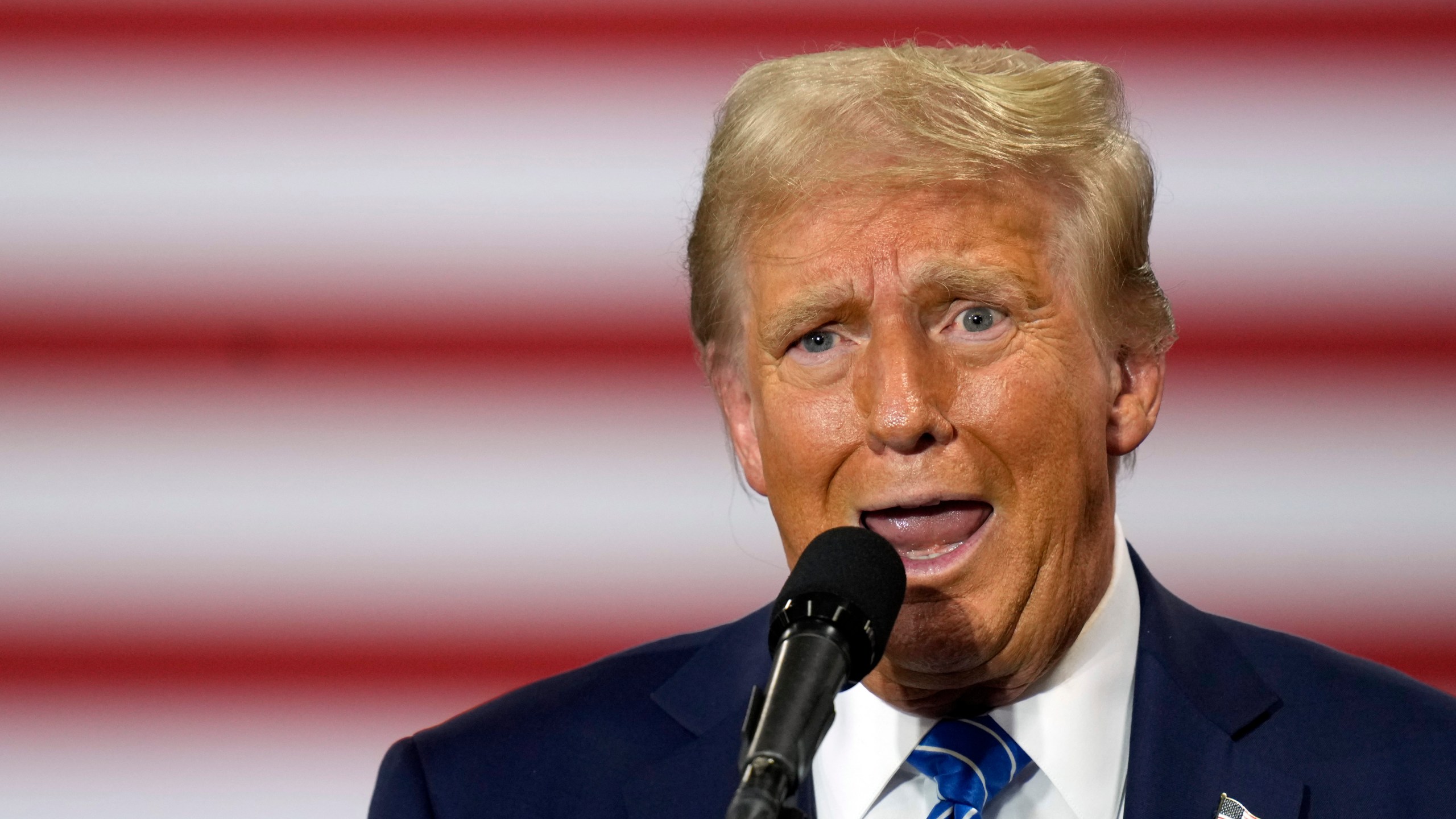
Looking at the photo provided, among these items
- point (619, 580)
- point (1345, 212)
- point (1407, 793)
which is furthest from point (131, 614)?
Result: point (1345, 212)

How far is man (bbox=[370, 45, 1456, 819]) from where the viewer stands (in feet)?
5.15

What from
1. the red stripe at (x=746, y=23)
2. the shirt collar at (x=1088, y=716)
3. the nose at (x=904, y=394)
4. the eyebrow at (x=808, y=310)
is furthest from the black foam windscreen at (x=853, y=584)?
the red stripe at (x=746, y=23)

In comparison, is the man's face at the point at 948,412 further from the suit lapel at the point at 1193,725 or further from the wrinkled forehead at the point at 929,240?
the suit lapel at the point at 1193,725

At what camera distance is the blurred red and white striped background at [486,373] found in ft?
8.24

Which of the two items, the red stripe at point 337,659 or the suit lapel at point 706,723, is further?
the red stripe at point 337,659

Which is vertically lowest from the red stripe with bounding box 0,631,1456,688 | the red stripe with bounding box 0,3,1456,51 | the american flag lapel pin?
the american flag lapel pin

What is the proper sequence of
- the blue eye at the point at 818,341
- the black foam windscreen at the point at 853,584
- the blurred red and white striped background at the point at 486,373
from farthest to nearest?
the blurred red and white striped background at the point at 486,373 → the blue eye at the point at 818,341 → the black foam windscreen at the point at 853,584

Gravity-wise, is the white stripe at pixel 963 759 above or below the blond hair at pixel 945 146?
below

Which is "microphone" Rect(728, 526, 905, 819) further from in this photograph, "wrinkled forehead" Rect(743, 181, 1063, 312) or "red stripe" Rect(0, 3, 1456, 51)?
"red stripe" Rect(0, 3, 1456, 51)

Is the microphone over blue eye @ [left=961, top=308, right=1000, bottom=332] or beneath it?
beneath

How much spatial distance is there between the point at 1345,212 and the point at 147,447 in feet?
6.50

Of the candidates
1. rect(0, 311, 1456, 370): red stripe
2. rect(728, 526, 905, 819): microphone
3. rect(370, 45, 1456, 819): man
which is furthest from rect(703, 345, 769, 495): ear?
rect(0, 311, 1456, 370): red stripe

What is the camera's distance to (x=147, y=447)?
100 inches

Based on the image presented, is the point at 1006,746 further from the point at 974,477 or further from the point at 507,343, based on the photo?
the point at 507,343
